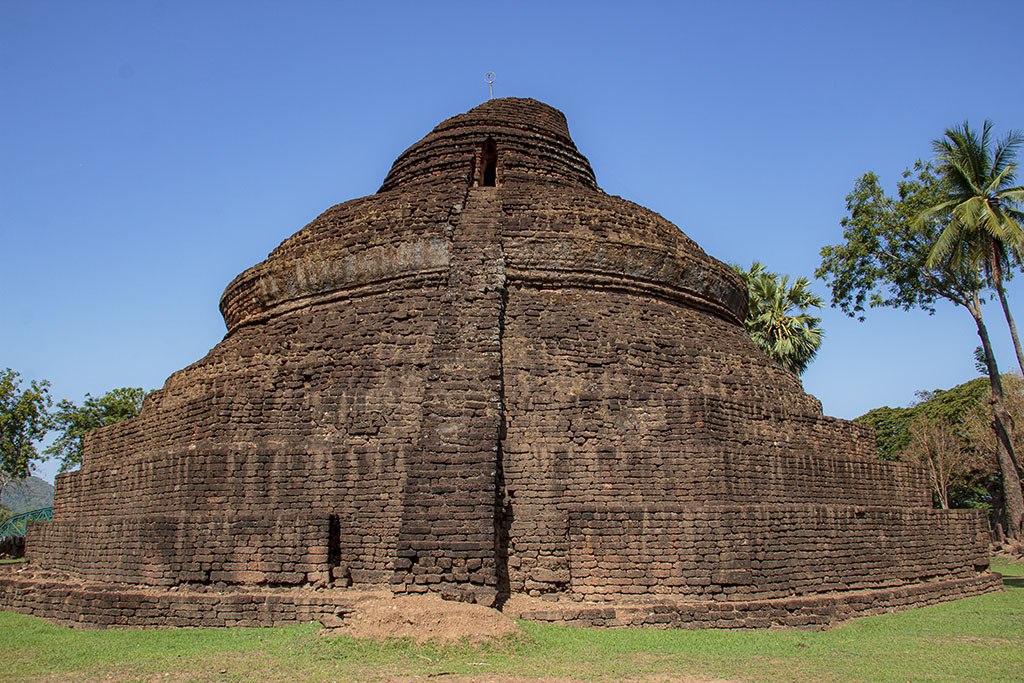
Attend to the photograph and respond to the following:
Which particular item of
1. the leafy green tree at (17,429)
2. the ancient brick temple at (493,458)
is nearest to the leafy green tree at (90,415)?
the leafy green tree at (17,429)

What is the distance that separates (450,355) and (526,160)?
21.8 feet

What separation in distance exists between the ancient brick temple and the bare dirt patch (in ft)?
2.40

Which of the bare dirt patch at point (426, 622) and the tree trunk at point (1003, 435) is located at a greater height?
the tree trunk at point (1003, 435)

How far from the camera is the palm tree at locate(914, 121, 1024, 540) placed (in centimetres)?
1675

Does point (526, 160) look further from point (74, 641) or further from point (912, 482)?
point (74, 641)

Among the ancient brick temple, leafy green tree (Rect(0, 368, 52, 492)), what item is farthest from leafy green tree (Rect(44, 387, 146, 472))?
the ancient brick temple

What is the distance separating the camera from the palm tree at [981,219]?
16750 millimetres

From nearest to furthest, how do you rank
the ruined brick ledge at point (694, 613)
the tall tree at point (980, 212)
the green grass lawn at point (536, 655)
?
the green grass lawn at point (536, 655), the ruined brick ledge at point (694, 613), the tall tree at point (980, 212)

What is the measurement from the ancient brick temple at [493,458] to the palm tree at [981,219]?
6149 mm

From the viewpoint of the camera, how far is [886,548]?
11.7m

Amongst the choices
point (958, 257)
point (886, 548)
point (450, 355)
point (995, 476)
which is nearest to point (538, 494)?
point (450, 355)

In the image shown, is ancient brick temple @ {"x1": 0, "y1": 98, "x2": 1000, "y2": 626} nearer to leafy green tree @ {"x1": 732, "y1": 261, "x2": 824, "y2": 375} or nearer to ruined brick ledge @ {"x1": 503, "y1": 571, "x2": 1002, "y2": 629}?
ruined brick ledge @ {"x1": 503, "y1": 571, "x2": 1002, "y2": 629}

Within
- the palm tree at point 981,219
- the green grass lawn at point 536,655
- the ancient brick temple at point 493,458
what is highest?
the palm tree at point 981,219

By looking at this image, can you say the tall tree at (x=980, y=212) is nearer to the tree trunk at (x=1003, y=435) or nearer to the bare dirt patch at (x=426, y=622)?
the tree trunk at (x=1003, y=435)
